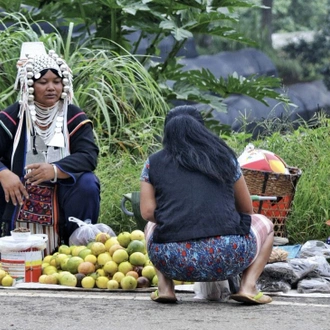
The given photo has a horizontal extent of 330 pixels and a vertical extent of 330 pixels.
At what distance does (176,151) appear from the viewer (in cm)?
546

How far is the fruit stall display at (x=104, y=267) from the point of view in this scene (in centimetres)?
604

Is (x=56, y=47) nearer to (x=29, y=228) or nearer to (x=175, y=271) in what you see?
(x=29, y=228)

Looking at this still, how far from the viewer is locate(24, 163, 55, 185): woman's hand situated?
6516 mm

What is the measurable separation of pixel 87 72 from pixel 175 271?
3825mm

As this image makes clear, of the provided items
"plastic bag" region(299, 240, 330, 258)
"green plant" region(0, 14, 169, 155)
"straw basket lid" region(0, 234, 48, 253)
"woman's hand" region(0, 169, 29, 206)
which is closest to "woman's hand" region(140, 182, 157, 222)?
"straw basket lid" region(0, 234, 48, 253)

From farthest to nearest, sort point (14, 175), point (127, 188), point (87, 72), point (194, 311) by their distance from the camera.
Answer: point (87, 72), point (127, 188), point (14, 175), point (194, 311)

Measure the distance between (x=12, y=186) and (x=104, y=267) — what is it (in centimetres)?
88

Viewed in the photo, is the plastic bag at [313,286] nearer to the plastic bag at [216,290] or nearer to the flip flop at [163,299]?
the plastic bag at [216,290]

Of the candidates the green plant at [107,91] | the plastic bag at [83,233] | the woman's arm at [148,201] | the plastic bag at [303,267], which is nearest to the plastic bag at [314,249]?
the plastic bag at [303,267]

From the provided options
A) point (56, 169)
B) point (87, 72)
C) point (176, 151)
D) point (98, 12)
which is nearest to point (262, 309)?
point (176, 151)

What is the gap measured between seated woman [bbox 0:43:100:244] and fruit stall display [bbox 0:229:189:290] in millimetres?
469

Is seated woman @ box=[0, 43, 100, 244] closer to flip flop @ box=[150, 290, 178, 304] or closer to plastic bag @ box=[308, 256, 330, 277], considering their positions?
flip flop @ box=[150, 290, 178, 304]

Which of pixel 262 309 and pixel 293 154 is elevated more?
pixel 293 154

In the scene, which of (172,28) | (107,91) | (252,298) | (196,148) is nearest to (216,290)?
(252,298)
